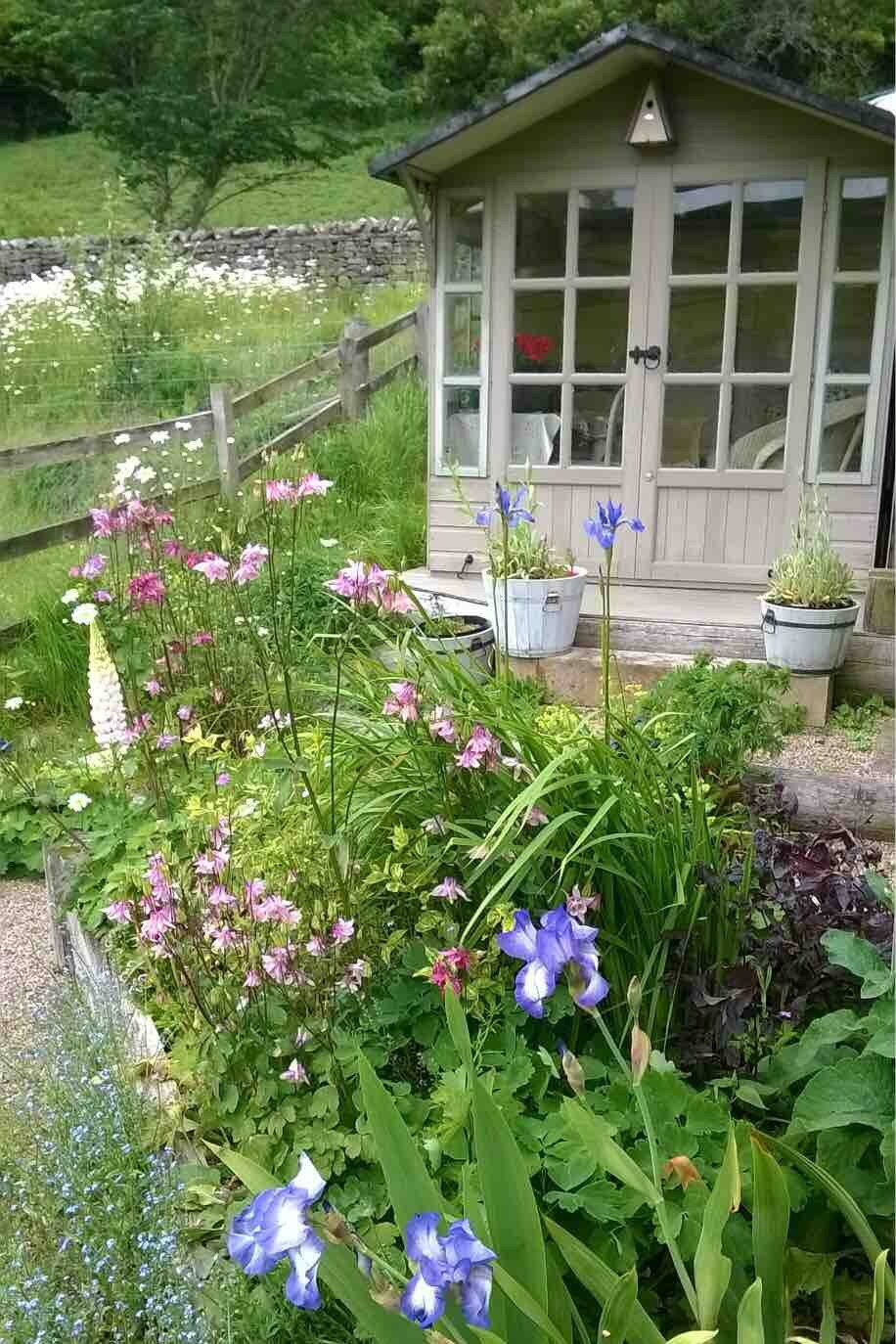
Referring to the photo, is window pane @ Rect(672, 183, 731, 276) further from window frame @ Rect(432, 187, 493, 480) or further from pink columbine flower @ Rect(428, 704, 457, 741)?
pink columbine flower @ Rect(428, 704, 457, 741)

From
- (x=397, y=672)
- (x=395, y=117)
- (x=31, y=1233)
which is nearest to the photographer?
(x=31, y=1233)

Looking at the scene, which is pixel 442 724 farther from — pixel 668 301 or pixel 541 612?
pixel 668 301

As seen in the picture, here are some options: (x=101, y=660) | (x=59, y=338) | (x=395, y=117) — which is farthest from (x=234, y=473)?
(x=395, y=117)

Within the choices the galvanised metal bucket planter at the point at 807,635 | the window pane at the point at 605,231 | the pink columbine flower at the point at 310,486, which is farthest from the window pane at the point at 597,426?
the pink columbine flower at the point at 310,486

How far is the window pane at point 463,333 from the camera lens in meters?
5.25

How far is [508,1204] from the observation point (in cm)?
111

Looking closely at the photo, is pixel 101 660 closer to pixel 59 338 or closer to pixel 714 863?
pixel 714 863

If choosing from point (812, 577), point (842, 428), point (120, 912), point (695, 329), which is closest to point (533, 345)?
point (695, 329)

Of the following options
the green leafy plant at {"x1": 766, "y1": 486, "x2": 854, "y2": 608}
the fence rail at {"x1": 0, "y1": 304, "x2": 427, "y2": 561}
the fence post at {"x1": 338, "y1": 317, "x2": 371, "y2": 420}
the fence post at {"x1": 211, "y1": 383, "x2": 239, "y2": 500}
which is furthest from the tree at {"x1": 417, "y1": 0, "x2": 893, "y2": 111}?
the green leafy plant at {"x1": 766, "y1": 486, "x2": 854, "y2": 608}

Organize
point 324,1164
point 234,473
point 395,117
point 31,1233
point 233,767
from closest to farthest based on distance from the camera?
point 324,1164
point 31,1233
point 233,767
point 234,473
point 395,117

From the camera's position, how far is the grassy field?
59.0 feet

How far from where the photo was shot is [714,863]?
6.00 ft

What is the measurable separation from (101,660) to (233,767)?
0.49m

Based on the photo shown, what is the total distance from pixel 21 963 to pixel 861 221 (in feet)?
14.7
